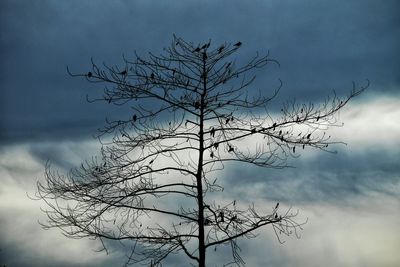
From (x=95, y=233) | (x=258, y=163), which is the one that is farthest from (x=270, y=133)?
(x=95, y=233)

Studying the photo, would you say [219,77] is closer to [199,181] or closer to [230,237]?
[199,181]

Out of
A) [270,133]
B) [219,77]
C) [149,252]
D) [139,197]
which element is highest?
[219,77]

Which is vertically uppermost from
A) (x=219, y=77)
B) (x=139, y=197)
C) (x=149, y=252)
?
(x=219, y=77)

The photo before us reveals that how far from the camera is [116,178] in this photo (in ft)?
45.2

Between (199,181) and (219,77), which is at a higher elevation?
(219,77)

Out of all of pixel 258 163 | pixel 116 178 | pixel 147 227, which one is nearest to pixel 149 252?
pixel 147 227

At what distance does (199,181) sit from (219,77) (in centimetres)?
209

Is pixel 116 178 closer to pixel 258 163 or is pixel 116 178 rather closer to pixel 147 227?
pixel 147 227

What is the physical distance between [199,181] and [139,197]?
4.00 feet

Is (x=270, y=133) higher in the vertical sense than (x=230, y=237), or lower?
higher

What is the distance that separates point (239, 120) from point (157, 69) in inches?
74.8

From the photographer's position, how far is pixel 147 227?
1374cm

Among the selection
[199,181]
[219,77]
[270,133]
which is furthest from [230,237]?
[219,77]

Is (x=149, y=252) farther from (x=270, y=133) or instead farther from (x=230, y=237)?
(x=270, y=133)
